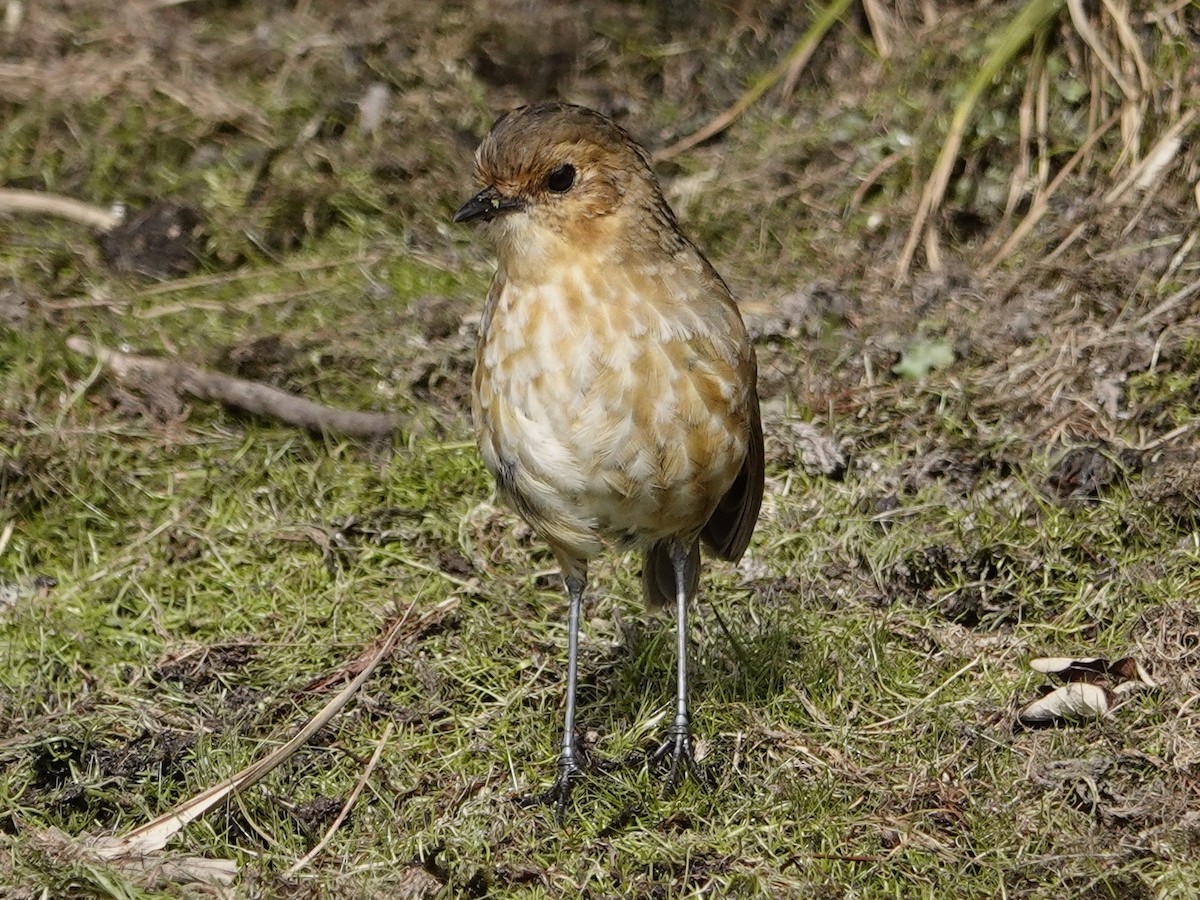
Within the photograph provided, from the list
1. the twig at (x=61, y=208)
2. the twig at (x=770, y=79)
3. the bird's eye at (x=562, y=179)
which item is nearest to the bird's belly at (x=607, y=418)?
the bird's eye at (x=562, y=179)

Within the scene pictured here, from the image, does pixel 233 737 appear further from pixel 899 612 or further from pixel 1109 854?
pixel 1109 854

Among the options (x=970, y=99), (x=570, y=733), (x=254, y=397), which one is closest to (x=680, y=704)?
(x=570, y=733)

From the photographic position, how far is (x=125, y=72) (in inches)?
323

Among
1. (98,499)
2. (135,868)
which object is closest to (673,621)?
(135,868)

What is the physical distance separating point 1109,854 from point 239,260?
4.76m

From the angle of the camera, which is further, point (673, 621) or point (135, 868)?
point (673, 621)

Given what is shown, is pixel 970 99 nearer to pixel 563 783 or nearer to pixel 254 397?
pixel 254 397

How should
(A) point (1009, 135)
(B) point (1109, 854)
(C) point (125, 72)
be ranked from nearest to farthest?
1. (B) point (1109, 854)
2. (A) point (1009, 135)
3. (C) point (125, 72)

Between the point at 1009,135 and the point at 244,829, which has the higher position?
the point at 1009,135

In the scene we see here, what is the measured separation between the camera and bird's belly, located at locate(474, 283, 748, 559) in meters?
4.23

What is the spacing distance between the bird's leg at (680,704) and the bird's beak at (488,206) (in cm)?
109

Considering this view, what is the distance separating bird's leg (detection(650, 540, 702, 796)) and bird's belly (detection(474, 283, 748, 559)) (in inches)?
14.9

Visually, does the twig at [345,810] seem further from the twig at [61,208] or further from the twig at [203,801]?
the twig at [61,208]

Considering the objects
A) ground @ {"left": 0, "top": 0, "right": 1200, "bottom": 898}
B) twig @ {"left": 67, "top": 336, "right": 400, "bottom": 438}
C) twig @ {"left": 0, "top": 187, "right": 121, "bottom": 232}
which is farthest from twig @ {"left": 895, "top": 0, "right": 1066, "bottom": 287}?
twig @ {"left": 0, "top": 187, "right": 121, "bottom": 232}
